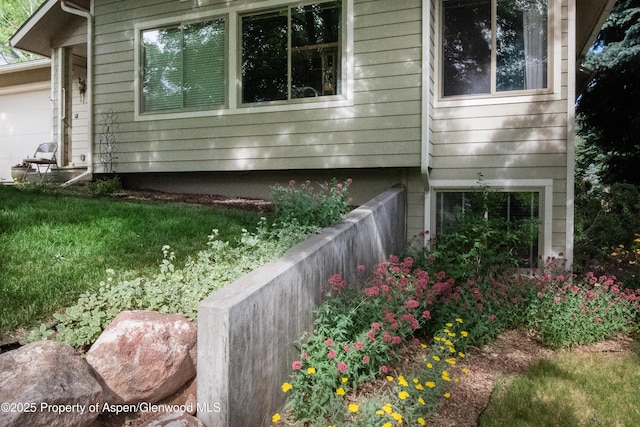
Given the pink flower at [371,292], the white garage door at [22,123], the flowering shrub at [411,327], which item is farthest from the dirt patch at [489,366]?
the white garage door at [22,123]

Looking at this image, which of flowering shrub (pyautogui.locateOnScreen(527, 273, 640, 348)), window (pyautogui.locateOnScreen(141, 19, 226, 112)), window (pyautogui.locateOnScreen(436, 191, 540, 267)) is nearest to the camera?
flowering shrub (pyautogui.locateOnScreen(527, 273, 640, 348))

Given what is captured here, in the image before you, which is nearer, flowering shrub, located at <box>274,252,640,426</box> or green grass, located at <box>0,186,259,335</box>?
flowering shrub, located at <box>274,252,640,426</box>

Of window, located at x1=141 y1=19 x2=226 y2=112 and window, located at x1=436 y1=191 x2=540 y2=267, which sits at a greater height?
window, located at x1=141 y1=19 x2=226 y2=112

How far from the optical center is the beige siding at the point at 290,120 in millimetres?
5703

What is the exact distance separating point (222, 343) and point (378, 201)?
126 inches

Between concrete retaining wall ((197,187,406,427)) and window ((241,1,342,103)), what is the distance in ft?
11.1

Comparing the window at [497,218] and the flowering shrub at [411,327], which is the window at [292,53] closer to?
the window at [497,218]

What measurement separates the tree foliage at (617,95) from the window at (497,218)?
513cm

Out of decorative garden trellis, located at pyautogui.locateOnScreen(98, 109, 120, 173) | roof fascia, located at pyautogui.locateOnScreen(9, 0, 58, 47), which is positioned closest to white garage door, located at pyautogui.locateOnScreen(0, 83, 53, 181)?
roof fascia, located at pyautogui.locateOnScreen(9, 0, 58, 47)

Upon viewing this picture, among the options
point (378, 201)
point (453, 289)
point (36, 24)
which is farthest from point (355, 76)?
point (36, 24)

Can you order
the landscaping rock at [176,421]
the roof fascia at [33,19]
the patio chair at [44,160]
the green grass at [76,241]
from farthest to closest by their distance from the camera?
1. the patio chair at [44,160]
2. the roof fascia at [33,19]
3. the green grass at [76,241]
4. the landscaping rock at [176,421]

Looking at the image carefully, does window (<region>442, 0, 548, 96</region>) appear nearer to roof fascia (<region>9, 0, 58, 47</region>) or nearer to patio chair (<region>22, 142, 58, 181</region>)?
roof fascia (<region>9, 0, 58, 47</region>)

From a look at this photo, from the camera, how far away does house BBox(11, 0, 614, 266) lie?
554 cm

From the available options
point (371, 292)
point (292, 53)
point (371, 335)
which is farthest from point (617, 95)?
point (371, 335)
